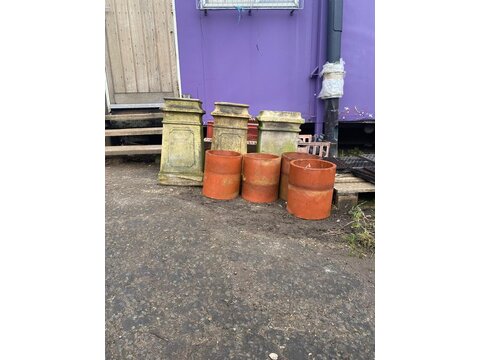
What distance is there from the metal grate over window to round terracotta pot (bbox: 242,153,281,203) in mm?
2538

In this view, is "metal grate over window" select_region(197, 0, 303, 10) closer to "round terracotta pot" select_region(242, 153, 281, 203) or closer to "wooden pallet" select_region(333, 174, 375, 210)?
"round terracotta pot" select_region(242, 153, 281, 203)

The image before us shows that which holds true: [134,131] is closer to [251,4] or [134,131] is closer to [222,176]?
[222,176]

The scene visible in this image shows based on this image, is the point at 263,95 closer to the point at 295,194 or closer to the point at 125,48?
the point at 125,48

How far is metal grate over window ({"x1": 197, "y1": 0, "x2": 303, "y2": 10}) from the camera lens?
Result: 410 cm

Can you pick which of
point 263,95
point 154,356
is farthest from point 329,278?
point 263,95

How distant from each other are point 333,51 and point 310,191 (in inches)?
106

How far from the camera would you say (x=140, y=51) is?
4.20 metres

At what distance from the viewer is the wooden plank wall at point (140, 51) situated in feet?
13.3

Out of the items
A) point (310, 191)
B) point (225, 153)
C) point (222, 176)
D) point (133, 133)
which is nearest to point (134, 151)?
point (133, 133)

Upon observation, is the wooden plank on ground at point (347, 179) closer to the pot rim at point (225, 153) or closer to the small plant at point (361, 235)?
the small plant at point (361, 235)

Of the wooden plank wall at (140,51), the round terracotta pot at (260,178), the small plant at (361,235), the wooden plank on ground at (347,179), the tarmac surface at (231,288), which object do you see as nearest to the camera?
the tarmac surface at (231,288)

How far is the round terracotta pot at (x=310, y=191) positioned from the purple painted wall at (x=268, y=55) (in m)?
2.32

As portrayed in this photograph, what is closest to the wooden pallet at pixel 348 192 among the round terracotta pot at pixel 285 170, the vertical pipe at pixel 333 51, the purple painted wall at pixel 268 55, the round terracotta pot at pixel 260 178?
the round terracotta pot at pixel 285 170
